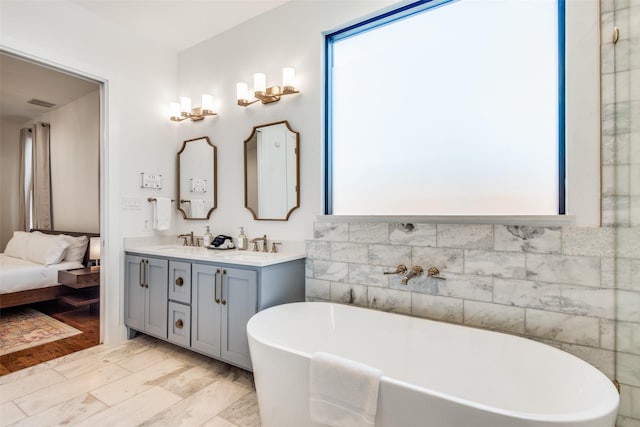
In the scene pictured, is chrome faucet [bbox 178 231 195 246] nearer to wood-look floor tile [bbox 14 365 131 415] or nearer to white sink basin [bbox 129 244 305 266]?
white sink basin [bbox 129 244 305 266]

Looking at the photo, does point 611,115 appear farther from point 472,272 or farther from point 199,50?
point 199,50

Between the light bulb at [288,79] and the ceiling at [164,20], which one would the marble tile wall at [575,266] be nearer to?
the light bulb at [288,79]

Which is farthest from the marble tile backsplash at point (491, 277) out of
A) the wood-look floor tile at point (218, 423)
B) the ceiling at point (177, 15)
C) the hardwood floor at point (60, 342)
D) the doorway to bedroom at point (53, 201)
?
the doorway to bedroom at point (53, 201)

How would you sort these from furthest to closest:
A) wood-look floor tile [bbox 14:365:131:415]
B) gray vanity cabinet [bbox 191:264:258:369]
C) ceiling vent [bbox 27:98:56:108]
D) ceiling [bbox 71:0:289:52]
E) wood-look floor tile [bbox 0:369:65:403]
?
ceiling vent [bbox 27:98:56:108] → ceiling [bbox 71:0:289:52] → gray vanity cabinet [bbox 191:264:258:369] → wood-look floor tile [bbox 0:369:65:403] → wood-look floor tile [bbox 14:365:131:415]

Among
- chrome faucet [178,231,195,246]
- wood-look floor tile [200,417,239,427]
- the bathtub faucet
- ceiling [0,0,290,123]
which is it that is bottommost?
wood-look floor tile [200,417,239,427]

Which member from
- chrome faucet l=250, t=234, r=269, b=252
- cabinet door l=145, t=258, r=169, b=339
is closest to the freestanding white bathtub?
chrome faucet l=250, t=234, r=269, b=252

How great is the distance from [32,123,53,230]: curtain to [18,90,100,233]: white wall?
0.23 feet

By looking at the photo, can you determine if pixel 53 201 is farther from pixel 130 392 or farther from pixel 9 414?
pixel 130 392

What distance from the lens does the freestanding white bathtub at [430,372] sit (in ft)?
3.37

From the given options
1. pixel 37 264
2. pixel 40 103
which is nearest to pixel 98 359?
pixel 37 264

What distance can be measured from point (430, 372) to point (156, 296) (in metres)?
2.15

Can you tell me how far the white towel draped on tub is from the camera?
117 centimetres

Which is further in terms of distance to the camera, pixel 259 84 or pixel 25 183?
pixel 25 183

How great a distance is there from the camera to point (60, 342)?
2.74 meters
